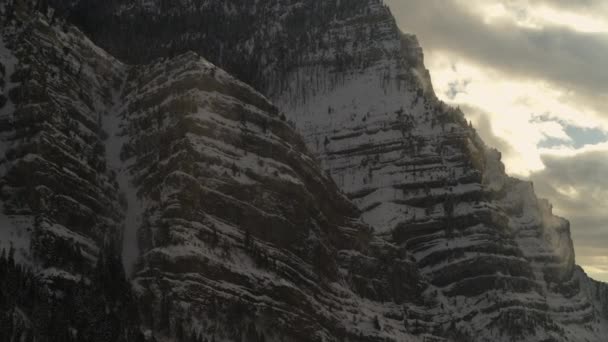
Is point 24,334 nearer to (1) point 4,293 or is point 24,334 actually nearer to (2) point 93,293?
(1) point 4,293

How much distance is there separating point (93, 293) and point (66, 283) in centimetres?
422

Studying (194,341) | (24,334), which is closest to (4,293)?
(24,334)

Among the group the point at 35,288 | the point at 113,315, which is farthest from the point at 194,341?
the point at 35,288

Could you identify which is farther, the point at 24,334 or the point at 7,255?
the point at 7,255

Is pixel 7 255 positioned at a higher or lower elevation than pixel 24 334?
higher

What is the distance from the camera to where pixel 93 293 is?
654ft

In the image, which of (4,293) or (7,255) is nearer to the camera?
(4,293)

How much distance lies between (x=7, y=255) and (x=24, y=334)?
20834 mm

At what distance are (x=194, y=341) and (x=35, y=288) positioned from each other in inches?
975

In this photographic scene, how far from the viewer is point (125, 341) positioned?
191 meters

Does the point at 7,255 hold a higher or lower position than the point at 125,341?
higher

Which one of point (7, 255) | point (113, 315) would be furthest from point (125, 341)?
point (7, 255)

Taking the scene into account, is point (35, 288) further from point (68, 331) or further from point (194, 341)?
A: point (194, 341)

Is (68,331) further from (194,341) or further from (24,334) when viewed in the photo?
(194,341)
